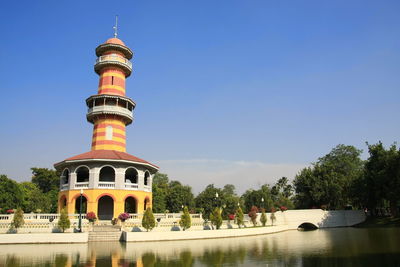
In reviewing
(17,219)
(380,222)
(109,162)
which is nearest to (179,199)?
(109,162)

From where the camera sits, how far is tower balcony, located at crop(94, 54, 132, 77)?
139 feet

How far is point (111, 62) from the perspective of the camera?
4244 centimetres

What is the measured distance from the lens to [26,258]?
17484 mm

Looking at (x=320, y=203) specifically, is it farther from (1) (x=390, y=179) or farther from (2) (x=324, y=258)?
(2) (x=324, y=258)

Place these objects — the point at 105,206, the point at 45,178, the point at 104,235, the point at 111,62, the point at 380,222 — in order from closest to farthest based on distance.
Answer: the point at 104,235, the point at 105,206, the point at 111,62, the point at 380,222, the point at 45,178

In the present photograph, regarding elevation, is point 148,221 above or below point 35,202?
below

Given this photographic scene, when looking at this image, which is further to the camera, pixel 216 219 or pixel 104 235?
pixel 216 219

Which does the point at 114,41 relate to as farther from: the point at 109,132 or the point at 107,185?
the point at 107,185

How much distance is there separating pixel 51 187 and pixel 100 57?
5003 cm

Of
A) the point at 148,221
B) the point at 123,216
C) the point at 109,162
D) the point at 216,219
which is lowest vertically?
the point at 216,219

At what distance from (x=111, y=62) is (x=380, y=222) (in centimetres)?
4652

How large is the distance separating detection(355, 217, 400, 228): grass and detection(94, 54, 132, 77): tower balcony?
43.1m

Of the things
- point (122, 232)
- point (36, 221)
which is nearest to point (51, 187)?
point (36, 221)

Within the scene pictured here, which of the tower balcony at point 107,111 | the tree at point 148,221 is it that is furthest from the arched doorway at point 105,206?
the tree at point 148,221
